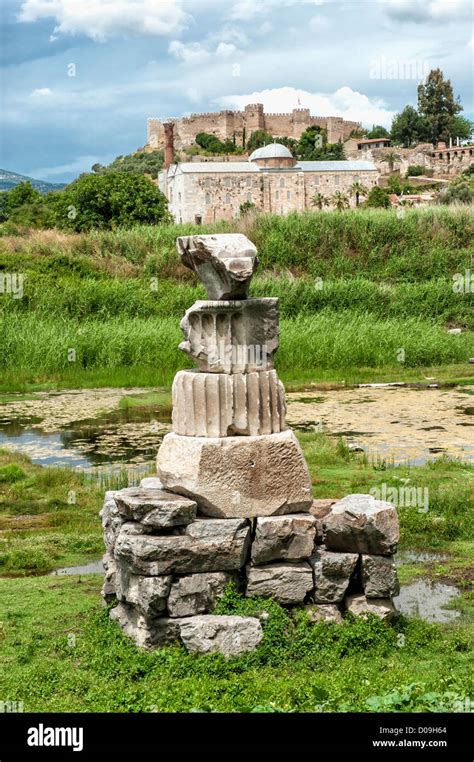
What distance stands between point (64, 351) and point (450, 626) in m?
13.9

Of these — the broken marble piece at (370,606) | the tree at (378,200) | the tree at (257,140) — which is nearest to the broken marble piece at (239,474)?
the broken marble piece at (370,606)

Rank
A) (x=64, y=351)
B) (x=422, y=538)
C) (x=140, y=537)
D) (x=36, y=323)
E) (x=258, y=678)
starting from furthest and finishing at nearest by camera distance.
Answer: (x=36, y=323) < (x=64, y=351) < (x=422, y=538) < (x=140, y=537) < (x=258, y=678)

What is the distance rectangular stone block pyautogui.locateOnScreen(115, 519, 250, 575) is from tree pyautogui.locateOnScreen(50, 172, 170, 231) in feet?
101

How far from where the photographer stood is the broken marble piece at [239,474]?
241 inches

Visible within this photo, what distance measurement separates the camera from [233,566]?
5969mm

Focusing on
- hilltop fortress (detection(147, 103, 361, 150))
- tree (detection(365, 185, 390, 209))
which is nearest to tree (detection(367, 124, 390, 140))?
hilltop fortress (detection(147, 103, 361, 150))

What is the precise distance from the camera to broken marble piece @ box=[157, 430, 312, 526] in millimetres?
6117

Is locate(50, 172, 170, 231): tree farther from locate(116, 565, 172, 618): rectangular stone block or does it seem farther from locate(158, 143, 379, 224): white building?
locate(116, 565, 172, 618): rectangular stone block

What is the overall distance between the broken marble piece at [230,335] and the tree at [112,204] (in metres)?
30.0

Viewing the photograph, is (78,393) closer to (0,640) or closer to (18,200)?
(0,640)

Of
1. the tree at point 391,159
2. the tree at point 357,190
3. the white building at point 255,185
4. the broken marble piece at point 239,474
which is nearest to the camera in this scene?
the broken marble piece at point 239,474

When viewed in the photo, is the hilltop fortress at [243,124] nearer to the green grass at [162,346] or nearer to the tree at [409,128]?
the tree at [409,128]

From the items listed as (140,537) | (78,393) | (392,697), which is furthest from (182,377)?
(78,393)

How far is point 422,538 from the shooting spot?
27.2 feet
